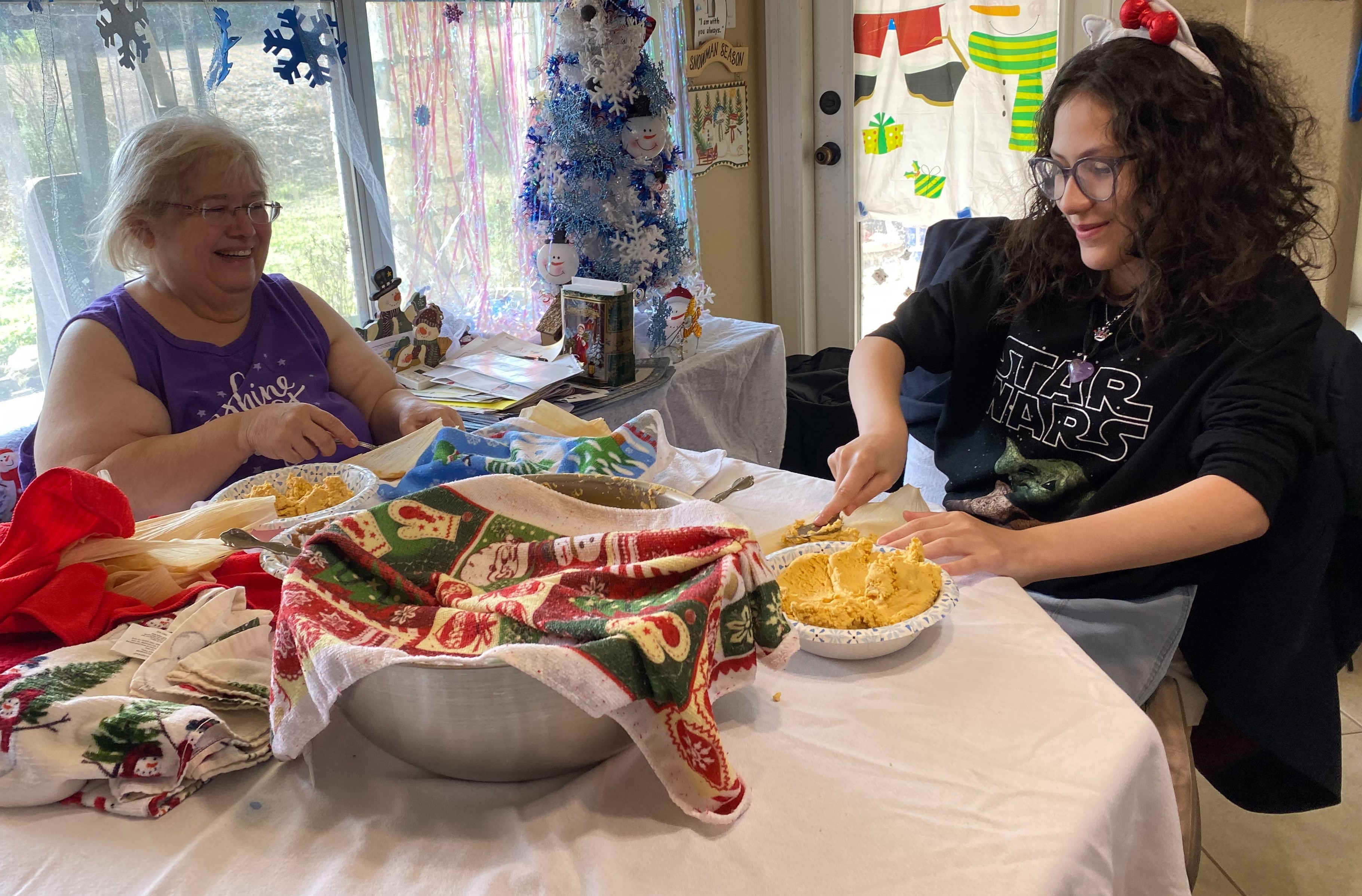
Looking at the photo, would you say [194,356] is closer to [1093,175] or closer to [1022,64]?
[1093,175]

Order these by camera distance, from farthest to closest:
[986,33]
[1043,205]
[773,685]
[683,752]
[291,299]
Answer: [986,33]
[291,299]
[1043,205]
[773,685]
[683,752]

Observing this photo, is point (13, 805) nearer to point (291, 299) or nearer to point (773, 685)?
point (773, 685)

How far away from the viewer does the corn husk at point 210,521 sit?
1.04m

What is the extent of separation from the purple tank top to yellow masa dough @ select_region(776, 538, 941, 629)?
2.91 ft

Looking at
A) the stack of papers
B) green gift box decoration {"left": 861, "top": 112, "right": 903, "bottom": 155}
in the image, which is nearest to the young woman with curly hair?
the stack of papers

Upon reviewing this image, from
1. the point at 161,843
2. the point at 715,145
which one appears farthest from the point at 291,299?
the point at 715,145

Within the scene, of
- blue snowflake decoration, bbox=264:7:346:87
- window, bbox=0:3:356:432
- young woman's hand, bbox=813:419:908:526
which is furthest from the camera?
blue snowflake decoration, bbox=264:7:346:87

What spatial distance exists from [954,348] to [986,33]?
6.53 feet

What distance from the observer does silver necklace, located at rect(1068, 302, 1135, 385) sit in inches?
53.7

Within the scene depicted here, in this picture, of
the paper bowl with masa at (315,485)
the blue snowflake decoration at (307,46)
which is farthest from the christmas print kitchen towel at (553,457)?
the blue snowflake decoration at (307,46)

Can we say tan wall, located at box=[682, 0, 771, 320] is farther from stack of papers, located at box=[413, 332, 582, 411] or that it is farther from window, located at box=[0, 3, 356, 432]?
window, located at box=[0, 3, 356, 432]

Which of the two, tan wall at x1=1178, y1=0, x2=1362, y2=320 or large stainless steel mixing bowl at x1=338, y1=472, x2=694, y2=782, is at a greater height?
tan wall at x1=1178, y1=0, x2=1362, y2=320

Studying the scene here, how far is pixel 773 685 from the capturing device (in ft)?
2.73

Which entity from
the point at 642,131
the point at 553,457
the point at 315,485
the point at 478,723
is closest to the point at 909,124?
the point at 642,131
